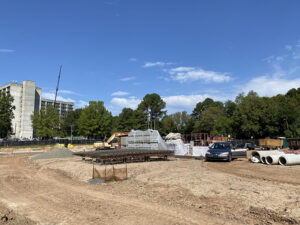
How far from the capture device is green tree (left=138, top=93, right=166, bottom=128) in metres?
85.8

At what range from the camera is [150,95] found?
3396 inches

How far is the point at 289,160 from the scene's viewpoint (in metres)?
17.0

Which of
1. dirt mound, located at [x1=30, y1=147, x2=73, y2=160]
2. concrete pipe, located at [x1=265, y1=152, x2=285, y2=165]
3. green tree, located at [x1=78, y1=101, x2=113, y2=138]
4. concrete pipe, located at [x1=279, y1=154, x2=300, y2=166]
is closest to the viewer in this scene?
concrete pipe, located at [x1=279, y1=154, x2=300, y2=166]

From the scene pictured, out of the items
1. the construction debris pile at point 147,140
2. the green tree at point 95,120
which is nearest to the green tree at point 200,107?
the green tree at point 95,120

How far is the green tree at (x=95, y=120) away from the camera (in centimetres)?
6900

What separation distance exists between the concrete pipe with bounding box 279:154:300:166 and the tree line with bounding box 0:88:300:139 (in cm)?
3899

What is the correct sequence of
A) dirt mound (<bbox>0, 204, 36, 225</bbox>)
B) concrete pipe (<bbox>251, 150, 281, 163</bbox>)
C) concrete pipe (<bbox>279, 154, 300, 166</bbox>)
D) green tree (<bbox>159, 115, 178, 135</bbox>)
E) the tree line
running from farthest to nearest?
green tree (<bbox>159, 115, 178, 135</bbox>), the tree line, concrete pipe (<bbox>251, 150, 281, 163</bbox>), concrete pipe (<bbox>279, 154, 300, 166</bbox>), dirt mound (<bbox>0, 204, 36, 225</bbox>)

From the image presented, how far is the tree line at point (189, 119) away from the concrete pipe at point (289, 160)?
3899cm

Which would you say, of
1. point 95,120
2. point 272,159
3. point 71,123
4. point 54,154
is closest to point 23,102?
point 71,123

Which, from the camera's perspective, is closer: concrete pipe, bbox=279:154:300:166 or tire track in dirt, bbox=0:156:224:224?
tire track in dirt, bbox=0:156:224:224

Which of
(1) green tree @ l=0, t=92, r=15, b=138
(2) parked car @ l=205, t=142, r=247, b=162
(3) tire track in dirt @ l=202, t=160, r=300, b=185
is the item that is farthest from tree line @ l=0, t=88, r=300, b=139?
(3) tire track in dirt @ l=202, t=160, r=300, b=185

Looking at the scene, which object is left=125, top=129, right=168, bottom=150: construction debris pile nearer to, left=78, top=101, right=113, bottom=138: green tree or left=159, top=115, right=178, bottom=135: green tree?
left=78, top=101, right=113, bottom=138: green tree

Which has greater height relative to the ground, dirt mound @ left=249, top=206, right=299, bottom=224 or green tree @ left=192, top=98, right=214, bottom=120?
green tree @ left=192, top=98, right=214, bottom=120

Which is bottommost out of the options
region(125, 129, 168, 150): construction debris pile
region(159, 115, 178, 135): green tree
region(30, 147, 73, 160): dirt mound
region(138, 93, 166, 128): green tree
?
region(30, 147, 73, 160): dirt mound
